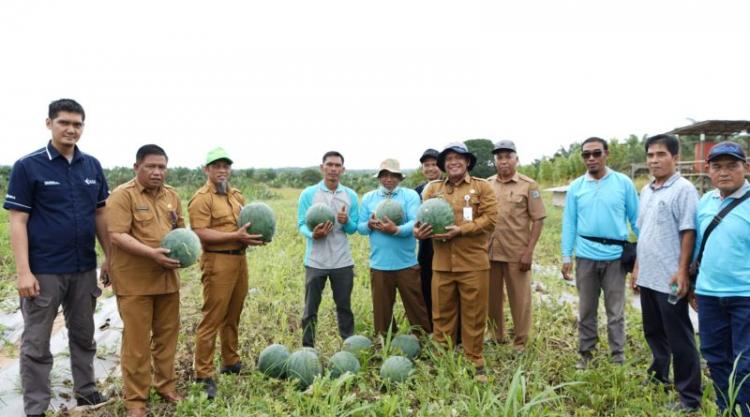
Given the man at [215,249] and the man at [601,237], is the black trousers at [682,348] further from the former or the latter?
the man at [215,249]

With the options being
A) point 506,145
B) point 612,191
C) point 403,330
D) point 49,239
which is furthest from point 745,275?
point 49,239

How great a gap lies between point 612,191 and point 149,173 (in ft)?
13.5

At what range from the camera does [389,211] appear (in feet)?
17.3

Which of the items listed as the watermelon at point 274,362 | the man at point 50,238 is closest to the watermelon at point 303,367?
the watermelon at point 274,362

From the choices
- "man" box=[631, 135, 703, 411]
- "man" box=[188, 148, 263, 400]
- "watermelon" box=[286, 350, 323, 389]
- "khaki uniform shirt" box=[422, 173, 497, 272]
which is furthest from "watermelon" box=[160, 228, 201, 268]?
"man" box=[631, 135, 703, 411]

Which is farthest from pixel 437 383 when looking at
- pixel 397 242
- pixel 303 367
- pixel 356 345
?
pixel 397 242

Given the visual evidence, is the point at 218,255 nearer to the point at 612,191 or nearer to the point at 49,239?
the point at 49,239

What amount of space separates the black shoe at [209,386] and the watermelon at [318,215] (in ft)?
5.69

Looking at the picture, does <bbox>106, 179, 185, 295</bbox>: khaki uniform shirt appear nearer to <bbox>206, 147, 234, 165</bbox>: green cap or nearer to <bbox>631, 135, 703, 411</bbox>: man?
<bbox>206, 147, 234, 165</bbox>: green cap

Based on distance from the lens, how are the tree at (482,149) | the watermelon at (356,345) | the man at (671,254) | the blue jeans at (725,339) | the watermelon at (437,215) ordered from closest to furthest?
the blue jeans at (725,339), the man at (671,254), the watermelon at (437,215), the watermelon at (356,345), the tree at (482,149)

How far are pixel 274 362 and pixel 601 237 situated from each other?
327 centimetres

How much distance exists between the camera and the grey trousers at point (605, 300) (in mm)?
4871

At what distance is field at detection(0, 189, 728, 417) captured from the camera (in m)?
3.77

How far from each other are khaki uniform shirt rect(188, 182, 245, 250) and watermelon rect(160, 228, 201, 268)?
0.41 m
